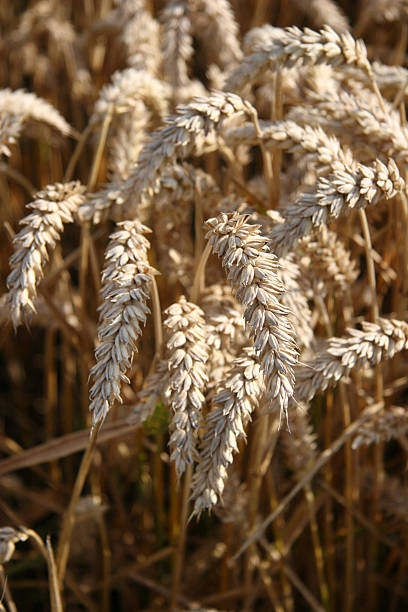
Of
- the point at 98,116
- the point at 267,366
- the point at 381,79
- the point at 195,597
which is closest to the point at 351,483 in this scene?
the point at 195,597

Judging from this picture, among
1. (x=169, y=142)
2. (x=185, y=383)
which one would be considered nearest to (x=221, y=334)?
(x=185, y=383)

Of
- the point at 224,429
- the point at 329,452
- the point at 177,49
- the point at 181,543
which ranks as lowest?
the point at 181,543

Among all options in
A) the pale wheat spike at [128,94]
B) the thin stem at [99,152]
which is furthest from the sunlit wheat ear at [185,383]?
the pale wheat spike at [128,94]

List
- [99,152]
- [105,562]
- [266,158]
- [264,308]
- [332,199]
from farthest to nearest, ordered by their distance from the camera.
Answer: [105,562] → [99,152] → [266,158] → [332,199] → [264,308]

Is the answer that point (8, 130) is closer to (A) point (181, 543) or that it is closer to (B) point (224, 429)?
(B) point (224, 429)

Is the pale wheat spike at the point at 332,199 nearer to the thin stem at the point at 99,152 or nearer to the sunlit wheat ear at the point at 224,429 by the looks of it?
the sunlit wheat ear at the point at 224,429

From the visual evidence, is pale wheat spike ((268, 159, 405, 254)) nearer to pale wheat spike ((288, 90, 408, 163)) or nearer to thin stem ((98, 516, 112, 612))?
pale wheat spike ((288, 90, 408, 163))

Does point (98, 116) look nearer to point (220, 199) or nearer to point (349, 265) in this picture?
point (220, 199)
